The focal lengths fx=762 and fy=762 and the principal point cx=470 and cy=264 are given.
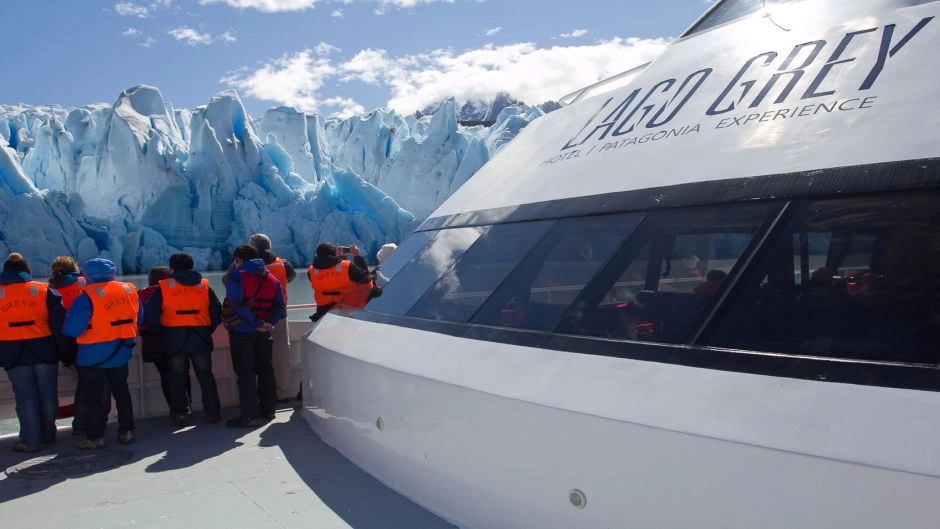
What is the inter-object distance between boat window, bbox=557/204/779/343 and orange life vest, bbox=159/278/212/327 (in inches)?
106

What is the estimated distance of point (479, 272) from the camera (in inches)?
117

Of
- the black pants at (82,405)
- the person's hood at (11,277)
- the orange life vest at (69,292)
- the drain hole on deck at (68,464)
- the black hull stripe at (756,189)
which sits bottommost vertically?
the drain hole on deck at (68,464)

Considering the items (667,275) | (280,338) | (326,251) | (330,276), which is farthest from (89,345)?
(667,275)

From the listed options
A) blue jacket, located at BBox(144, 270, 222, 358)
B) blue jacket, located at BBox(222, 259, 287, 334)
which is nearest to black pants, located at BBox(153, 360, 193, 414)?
blue jacket, located at BBox(144, 270, 222, 358)

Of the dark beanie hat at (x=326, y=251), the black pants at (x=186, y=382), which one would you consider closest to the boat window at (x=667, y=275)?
the black pants at (x=186, y=382)

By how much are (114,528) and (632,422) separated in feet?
6.56

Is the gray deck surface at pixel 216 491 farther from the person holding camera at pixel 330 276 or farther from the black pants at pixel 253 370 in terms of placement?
the person holding camera at pixel 330 276

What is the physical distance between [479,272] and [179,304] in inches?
86.3

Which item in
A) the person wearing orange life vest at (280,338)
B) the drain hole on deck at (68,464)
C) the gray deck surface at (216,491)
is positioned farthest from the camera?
the person wearing orange life vest at (280,338)

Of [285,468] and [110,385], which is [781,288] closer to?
[285,468]

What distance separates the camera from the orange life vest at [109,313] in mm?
3842

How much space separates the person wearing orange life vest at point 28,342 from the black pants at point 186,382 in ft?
2.04

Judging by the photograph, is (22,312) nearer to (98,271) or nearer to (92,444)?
(98,271)

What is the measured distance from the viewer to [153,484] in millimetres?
3322
